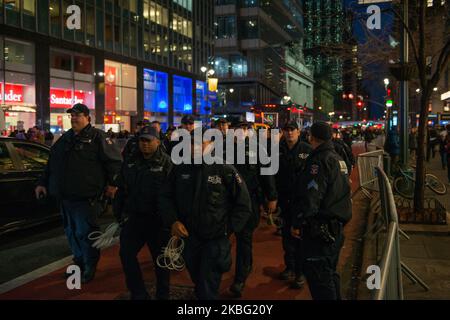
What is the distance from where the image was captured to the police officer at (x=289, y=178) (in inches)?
227

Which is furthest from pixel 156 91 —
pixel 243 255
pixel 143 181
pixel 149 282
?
pixel 143 181

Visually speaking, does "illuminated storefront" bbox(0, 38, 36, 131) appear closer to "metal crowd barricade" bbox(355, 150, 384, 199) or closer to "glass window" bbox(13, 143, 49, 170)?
"glass window" bbox(13, 143, 49, 170)

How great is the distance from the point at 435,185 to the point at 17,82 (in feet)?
85.2

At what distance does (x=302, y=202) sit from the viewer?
4.00 metres

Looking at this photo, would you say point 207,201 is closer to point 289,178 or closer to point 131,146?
point 289,178

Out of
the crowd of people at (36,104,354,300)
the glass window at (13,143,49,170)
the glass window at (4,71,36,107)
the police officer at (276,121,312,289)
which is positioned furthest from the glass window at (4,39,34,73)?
the police officer at (276,121,312,289)

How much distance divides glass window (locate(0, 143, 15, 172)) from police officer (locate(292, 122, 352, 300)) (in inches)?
198

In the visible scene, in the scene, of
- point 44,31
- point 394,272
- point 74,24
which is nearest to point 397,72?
point 394,272

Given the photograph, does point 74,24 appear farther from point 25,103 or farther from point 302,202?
point 302,202

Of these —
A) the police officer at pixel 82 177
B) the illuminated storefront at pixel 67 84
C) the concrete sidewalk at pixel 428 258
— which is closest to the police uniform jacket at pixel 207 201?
the police officer at pixel 82 177

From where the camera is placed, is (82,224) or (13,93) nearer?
(82,224)

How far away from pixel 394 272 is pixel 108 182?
11.8 ft

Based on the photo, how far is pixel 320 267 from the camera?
393cm

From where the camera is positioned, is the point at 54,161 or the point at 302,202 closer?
the point at 302,202
